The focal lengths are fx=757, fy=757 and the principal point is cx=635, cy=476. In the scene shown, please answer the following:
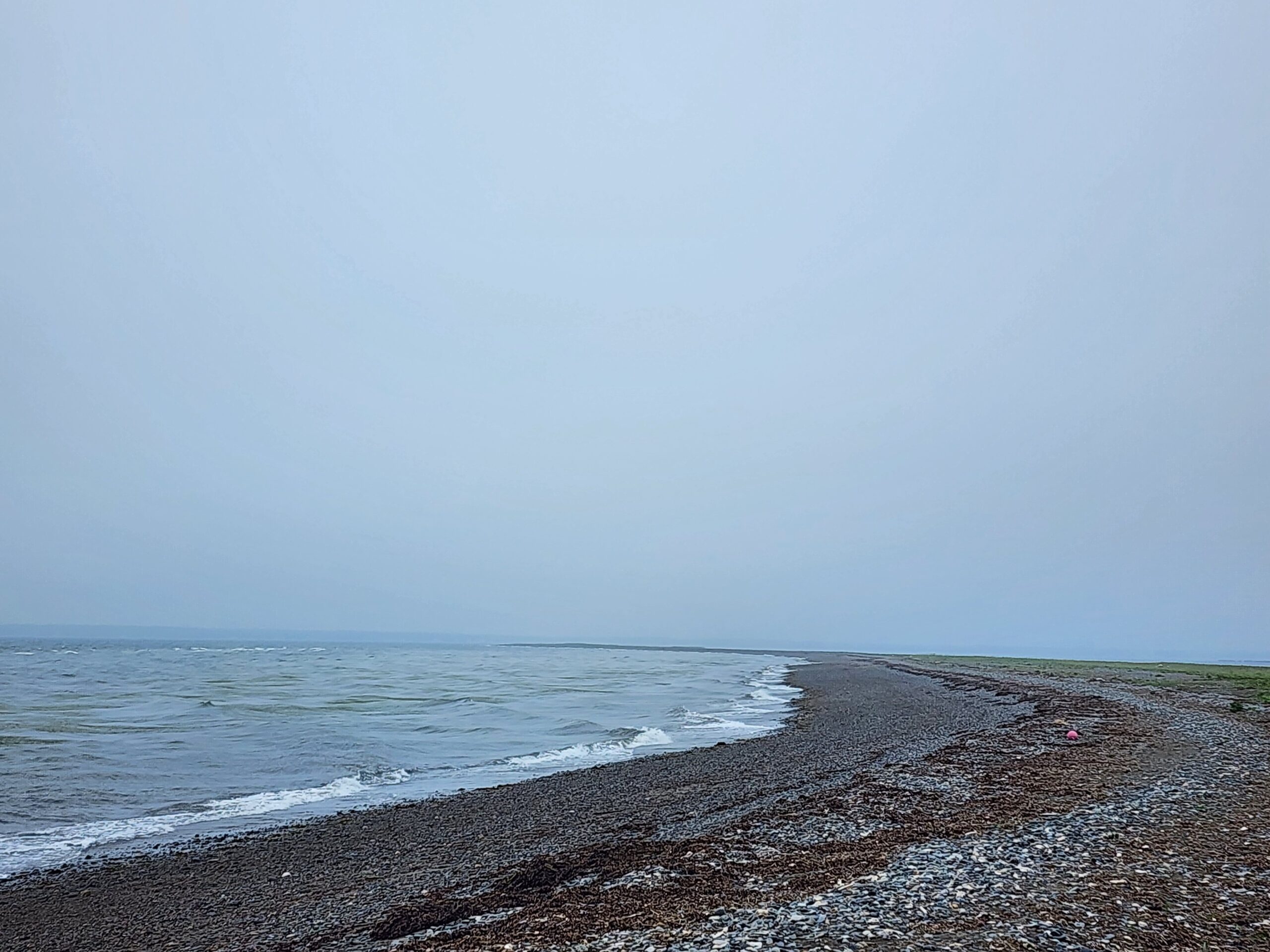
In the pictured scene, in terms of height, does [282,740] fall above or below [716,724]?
below

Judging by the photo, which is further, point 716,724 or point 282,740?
point 716,724

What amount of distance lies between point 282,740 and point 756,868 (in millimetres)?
23580

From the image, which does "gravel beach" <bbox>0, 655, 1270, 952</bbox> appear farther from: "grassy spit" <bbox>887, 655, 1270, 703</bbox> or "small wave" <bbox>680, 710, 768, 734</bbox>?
"grassy spit" <bbox>887, 655, 1270, 703</bbox>

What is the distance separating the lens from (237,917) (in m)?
11.6

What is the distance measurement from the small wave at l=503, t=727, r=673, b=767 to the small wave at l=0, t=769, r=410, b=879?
15.8ft

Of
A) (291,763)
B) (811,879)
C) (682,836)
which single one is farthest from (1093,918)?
(291,763)

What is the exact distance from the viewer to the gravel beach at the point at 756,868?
9070mm

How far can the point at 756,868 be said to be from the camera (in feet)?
38.9

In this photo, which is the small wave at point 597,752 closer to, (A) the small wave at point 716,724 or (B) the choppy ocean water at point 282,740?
(B) the choppy ocean water at point 282,740

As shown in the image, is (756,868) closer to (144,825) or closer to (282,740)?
(144,825)

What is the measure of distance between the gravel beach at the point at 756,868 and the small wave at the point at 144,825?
155 centimetres

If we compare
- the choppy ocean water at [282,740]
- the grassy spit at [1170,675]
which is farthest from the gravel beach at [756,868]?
the grassy spit at [1170,675]

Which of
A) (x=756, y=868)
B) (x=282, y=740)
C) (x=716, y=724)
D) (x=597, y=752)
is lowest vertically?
(x=282, y=740)

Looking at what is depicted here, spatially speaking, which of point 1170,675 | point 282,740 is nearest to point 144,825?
point 282,740
